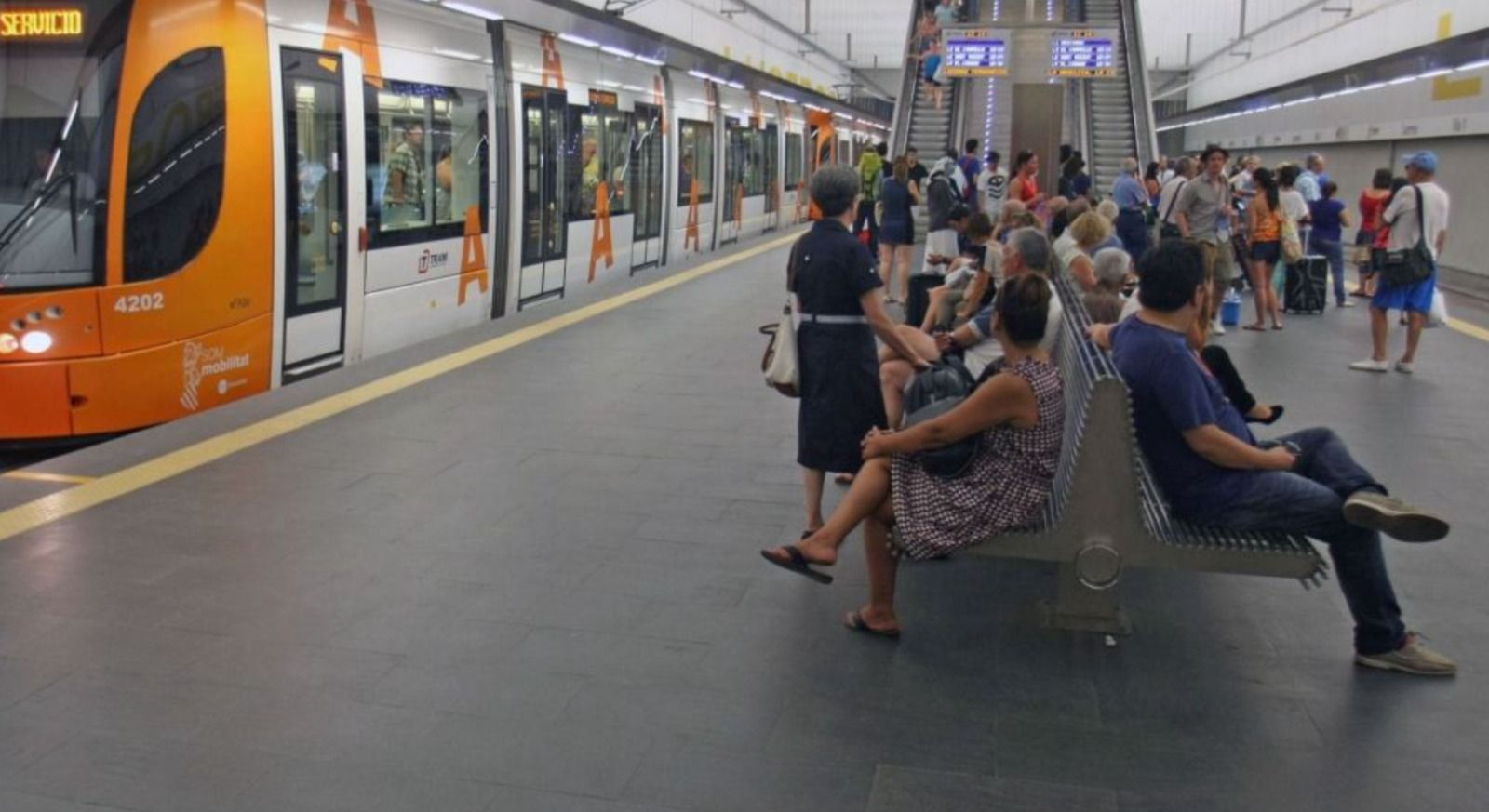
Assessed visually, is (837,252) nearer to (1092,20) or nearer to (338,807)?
(338,807)

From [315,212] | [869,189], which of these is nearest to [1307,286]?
[869,189]

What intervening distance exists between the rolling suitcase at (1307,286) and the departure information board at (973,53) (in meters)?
7.92

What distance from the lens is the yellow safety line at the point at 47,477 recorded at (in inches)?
246

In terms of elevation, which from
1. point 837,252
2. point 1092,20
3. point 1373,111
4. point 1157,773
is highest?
point 1092,20

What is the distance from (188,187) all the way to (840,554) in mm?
4484

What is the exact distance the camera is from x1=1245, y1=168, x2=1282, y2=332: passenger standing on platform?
12.1 meters

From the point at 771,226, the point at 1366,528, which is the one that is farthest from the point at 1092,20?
the point at 1366,528

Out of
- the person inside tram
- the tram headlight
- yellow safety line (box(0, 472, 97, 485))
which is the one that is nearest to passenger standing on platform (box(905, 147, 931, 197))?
the person inside tram

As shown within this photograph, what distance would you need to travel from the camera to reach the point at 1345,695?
4.06 m

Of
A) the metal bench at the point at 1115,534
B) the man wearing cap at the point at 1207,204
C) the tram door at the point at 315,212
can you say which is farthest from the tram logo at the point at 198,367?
the man wearing cap at the point at 1207,204

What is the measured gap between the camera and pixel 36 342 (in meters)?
6.88

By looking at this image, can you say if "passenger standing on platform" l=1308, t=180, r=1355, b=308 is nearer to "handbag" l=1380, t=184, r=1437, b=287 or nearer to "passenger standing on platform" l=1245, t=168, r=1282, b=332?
"passenger standing on platform" l=1245, t=168, r=1282, b=332

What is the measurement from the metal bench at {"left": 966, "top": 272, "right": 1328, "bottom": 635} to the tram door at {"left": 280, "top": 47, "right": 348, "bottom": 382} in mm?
5710

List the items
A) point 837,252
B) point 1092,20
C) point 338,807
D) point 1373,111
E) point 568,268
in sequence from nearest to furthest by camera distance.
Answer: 1. point 338,807
2. point 837,252
3. point 568,268
4. point 1373,111
5. point 1092,20
